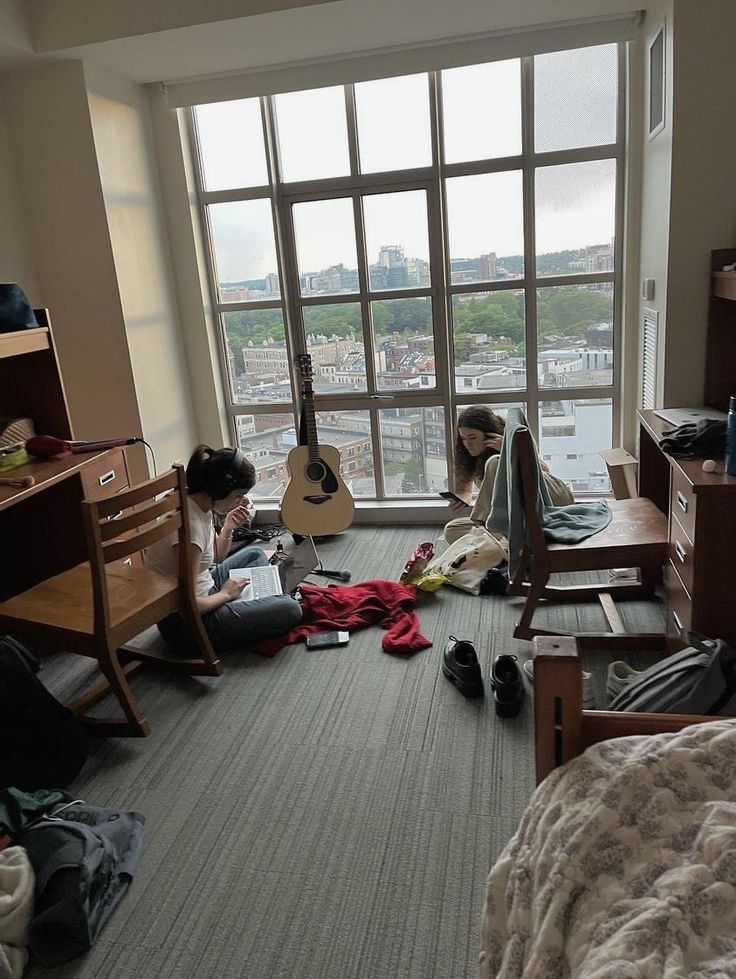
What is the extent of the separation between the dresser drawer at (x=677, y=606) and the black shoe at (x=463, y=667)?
0.65m

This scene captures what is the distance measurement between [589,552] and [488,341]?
1606mm

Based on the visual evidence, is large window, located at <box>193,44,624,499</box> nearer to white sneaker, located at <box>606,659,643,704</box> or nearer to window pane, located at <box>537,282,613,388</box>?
window pane, located at <box>537,282,613,388</box>

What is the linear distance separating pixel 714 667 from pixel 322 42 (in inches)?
114

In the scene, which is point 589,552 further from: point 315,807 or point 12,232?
point 12,232

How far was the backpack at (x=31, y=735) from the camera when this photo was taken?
77.7 inches

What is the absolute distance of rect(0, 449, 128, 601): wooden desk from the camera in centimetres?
274

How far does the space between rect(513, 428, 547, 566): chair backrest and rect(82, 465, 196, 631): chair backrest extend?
3.63ft

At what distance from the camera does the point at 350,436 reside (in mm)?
3951

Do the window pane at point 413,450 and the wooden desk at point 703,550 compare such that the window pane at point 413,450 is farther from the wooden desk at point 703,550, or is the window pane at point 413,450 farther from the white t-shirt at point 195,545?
the wooden desk at point 703,550

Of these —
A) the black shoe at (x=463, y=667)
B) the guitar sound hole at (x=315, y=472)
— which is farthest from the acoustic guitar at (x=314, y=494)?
the black shoe at (x=463, y=667)

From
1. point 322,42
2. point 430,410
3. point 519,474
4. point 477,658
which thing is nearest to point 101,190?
point 322,42

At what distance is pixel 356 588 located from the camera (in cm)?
Result: 306

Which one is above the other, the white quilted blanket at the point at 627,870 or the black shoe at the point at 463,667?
the white quilted blanket at the point at 627,870

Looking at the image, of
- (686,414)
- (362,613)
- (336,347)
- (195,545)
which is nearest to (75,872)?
(195,545)
